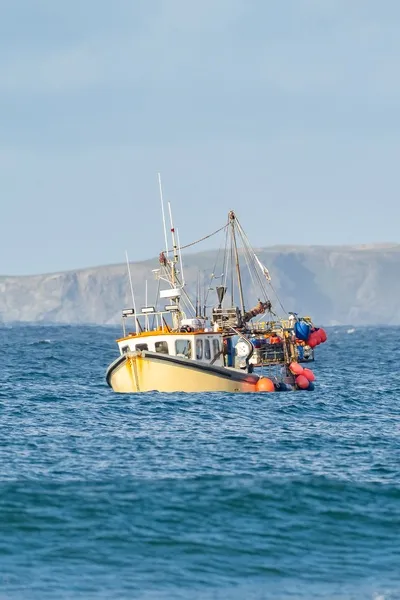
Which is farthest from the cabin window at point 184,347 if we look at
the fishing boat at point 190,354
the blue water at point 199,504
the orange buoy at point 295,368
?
the orange buoy at point 295,368

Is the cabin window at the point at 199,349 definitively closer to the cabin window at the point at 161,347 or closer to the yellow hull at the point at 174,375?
the yellow hull at the point at 174,375

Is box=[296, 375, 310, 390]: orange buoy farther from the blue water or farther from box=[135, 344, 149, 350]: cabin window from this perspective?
the blue water

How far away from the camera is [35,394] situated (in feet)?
202

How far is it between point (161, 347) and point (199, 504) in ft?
89.3

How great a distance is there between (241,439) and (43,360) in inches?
2365

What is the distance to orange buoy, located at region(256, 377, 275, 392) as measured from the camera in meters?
59.3

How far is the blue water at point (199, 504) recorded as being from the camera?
2481cm

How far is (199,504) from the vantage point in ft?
101

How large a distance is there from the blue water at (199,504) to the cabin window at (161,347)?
256 inches

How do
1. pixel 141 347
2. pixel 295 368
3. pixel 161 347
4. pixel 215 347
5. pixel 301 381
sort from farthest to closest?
1. pixel 301 381
2. pixel 295 368
3. pixel 215 347
4. pixel 141 347
5. pixel 161 347

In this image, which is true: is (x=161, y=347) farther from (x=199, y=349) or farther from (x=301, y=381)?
(x=301, y=381)

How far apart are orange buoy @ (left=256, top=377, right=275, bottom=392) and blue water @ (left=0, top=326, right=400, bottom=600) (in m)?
7.75

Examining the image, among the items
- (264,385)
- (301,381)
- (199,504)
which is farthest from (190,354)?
(199,504)

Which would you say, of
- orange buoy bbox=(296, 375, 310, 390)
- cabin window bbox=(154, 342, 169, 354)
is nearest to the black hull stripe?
cabin window bbox=(154, 342, 169, 354)
